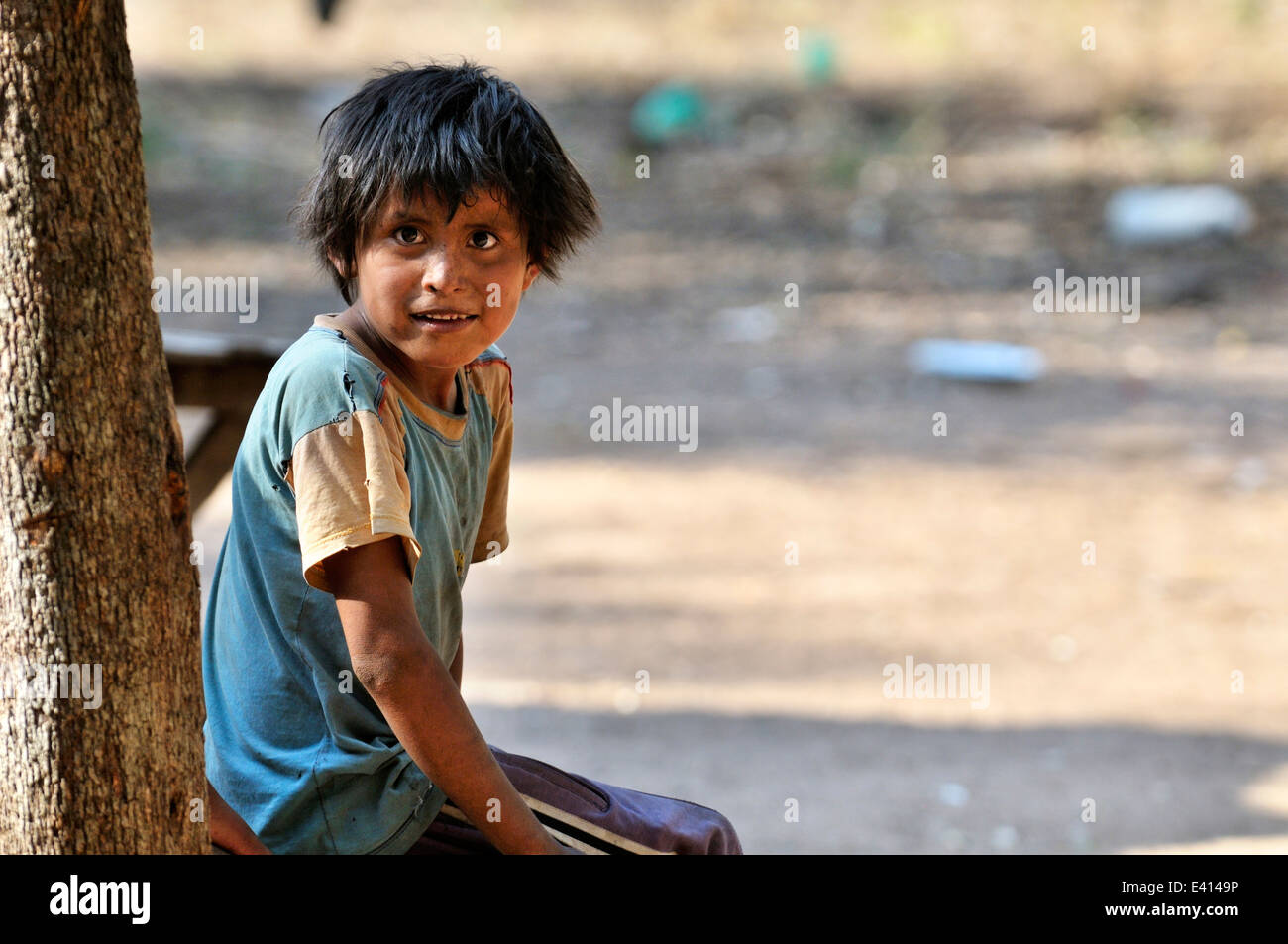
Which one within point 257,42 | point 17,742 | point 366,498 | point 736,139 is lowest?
point 17,742

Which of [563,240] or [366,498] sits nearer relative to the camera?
[366,498]

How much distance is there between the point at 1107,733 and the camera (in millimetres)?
4504

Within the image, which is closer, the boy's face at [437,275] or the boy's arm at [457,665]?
the boy's face at [437,275]

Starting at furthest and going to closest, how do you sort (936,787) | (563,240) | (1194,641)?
(1194,641)
(936,787)
(563,240)

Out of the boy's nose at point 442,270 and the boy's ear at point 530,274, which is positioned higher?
the boy's ear at point 530,274

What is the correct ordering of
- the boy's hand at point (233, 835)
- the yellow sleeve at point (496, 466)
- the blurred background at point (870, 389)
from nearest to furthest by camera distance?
1. the boy's hand at point (233, 835)
2. the yellow sleeve at point (496, 466)
3. the blurred background at point (870, 389)

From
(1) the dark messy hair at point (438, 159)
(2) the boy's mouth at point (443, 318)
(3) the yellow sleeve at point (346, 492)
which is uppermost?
→ (1) the dark messy hair at point (438, 159)

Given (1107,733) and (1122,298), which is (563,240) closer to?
(1107,733)

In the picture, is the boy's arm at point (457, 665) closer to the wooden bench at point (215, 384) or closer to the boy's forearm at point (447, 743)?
the boy's forearm at point (447, 743)

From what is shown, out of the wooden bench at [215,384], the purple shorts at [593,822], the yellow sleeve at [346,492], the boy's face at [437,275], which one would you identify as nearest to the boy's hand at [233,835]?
the purple shorts at [593,822]

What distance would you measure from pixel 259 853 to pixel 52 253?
71 centimetres

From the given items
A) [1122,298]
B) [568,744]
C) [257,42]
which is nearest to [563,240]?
[568,744]

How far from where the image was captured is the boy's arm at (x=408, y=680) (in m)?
1.60

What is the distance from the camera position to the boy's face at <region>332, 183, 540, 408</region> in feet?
5.60
